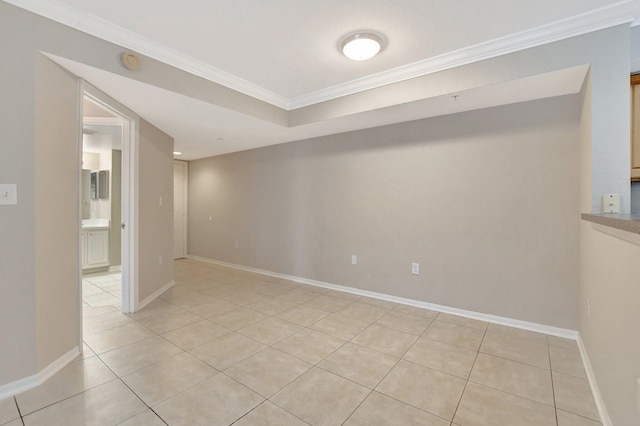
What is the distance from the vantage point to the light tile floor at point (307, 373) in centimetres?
156

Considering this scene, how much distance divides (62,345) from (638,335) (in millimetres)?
3291

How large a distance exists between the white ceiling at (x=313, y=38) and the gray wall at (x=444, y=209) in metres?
0.36

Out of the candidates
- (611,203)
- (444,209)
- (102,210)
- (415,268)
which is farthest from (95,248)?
(611,203)

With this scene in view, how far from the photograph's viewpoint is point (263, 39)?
2.20 m

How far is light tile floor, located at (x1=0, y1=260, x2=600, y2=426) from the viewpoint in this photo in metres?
1.56

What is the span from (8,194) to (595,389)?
3.77 metres

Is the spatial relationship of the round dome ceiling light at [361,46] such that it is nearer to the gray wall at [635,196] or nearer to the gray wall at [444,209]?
the gray wall at [444,209]

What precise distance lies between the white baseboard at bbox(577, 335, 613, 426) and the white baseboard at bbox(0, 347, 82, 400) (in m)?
3.27

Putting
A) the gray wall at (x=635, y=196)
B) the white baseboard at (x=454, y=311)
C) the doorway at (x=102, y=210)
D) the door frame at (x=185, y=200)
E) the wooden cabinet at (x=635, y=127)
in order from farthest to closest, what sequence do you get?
the door frame at (x=185, y=200), the doorway at (x=102, y=210), the white baseboard at (x=454, y=311), the gray wall at (x=635, y=196), the wooden cabinet at (x=635, y=127)

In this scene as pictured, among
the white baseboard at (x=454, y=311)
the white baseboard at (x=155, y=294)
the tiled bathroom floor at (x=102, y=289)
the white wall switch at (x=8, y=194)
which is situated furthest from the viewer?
the tiled bathroom floor at (x=102, y=289)

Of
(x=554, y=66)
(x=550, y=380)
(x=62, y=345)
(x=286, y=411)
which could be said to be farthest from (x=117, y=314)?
(x=554, y=66)

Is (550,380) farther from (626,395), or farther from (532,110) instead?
(532,110)

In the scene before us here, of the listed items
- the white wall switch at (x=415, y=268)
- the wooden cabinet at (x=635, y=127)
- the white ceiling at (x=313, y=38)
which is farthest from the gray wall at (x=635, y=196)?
the white wall switch at (x=415, y=268)

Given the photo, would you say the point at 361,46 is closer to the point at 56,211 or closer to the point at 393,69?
the point at 393,69
